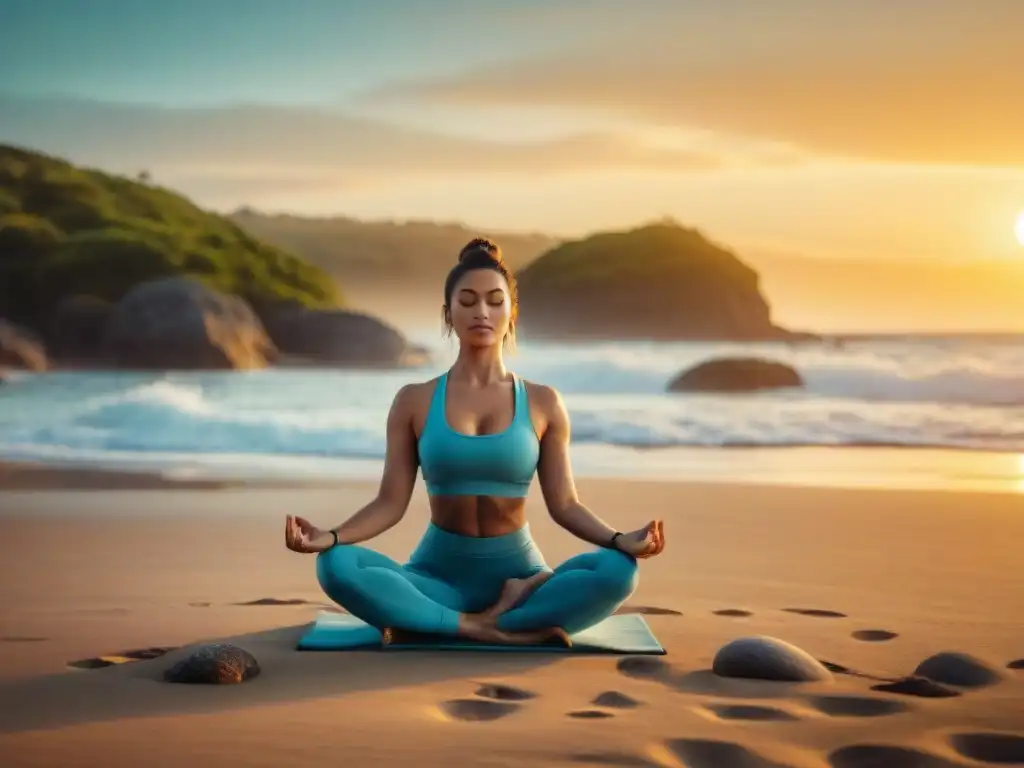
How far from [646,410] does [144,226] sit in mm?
31329

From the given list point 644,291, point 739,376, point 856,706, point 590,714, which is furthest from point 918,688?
point 644,291

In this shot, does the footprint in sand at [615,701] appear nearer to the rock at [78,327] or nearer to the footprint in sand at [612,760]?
the footprint in sand at [612,760]

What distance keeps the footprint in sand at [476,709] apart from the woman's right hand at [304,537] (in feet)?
2.44

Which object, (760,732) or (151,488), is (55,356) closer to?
(151,488)

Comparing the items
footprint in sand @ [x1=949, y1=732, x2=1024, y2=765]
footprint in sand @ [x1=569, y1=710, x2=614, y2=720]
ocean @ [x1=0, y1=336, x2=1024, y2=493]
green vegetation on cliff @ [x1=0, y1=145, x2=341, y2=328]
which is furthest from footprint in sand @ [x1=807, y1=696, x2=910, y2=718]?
green vegetation on cliff @ [x1=0, y1=145, x2=341, y2=328]

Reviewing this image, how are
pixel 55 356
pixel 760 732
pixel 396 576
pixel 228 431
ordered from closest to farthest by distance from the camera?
pixel 760 732 < pixel 396 576 < pixel 228 431 < pixel 55 356

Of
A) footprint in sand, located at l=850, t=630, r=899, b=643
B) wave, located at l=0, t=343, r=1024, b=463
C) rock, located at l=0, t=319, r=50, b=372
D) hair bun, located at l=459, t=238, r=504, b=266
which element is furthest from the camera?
rock, located at l=0, t=319, r=50, b=372

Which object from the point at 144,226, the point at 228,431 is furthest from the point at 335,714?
the point at 144,226

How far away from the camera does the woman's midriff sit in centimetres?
471

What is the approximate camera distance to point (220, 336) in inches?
1118

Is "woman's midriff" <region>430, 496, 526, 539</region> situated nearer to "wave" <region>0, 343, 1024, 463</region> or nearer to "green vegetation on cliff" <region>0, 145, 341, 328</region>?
"wave" <region>0, 343, 1024, 463</region>

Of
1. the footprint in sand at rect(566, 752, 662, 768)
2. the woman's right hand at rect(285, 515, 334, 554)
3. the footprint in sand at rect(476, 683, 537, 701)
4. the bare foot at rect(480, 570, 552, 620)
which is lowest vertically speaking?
the footprint in sand at rect(566, 752, 662, 768)

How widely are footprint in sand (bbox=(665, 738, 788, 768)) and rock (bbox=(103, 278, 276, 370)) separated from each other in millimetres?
25007

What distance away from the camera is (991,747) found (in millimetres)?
3598
